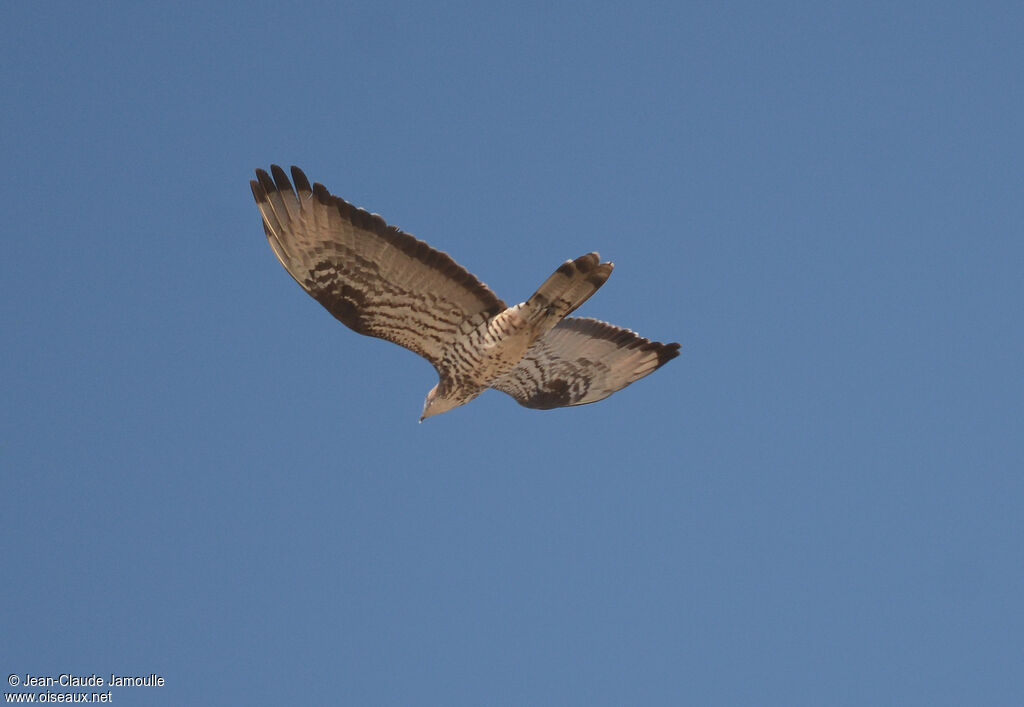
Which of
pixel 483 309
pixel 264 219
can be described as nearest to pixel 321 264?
pixel 264 219

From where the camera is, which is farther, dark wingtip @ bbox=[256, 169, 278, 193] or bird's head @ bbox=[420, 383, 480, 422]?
bird's head @ bbox=[420, 383, 480, 422]

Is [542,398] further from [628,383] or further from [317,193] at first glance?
[317,193]

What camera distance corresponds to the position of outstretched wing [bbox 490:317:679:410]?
1112 cm

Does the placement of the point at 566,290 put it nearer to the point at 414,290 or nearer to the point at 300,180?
the point at 414,290

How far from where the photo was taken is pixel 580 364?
1131 cm

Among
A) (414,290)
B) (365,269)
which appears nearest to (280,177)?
(365,269)

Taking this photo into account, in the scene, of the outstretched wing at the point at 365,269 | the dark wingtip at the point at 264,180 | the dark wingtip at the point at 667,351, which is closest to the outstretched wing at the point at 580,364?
the dark wingtip at the point at 667,351

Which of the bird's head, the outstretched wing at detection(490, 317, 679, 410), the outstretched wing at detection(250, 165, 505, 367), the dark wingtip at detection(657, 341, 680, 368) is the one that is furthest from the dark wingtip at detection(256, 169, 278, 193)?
the dark wingtip at detection(657, 341, 680, 368)

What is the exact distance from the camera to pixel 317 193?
8945mm

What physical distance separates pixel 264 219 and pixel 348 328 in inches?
51.5

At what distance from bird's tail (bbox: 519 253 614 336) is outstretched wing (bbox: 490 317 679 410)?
143 cm

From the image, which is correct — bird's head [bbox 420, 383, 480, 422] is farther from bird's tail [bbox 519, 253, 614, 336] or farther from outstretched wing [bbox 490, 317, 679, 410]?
bird's tail [bbox 519, 253, 614, 336]

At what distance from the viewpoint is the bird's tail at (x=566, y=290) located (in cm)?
905

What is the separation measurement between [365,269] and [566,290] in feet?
5.54
